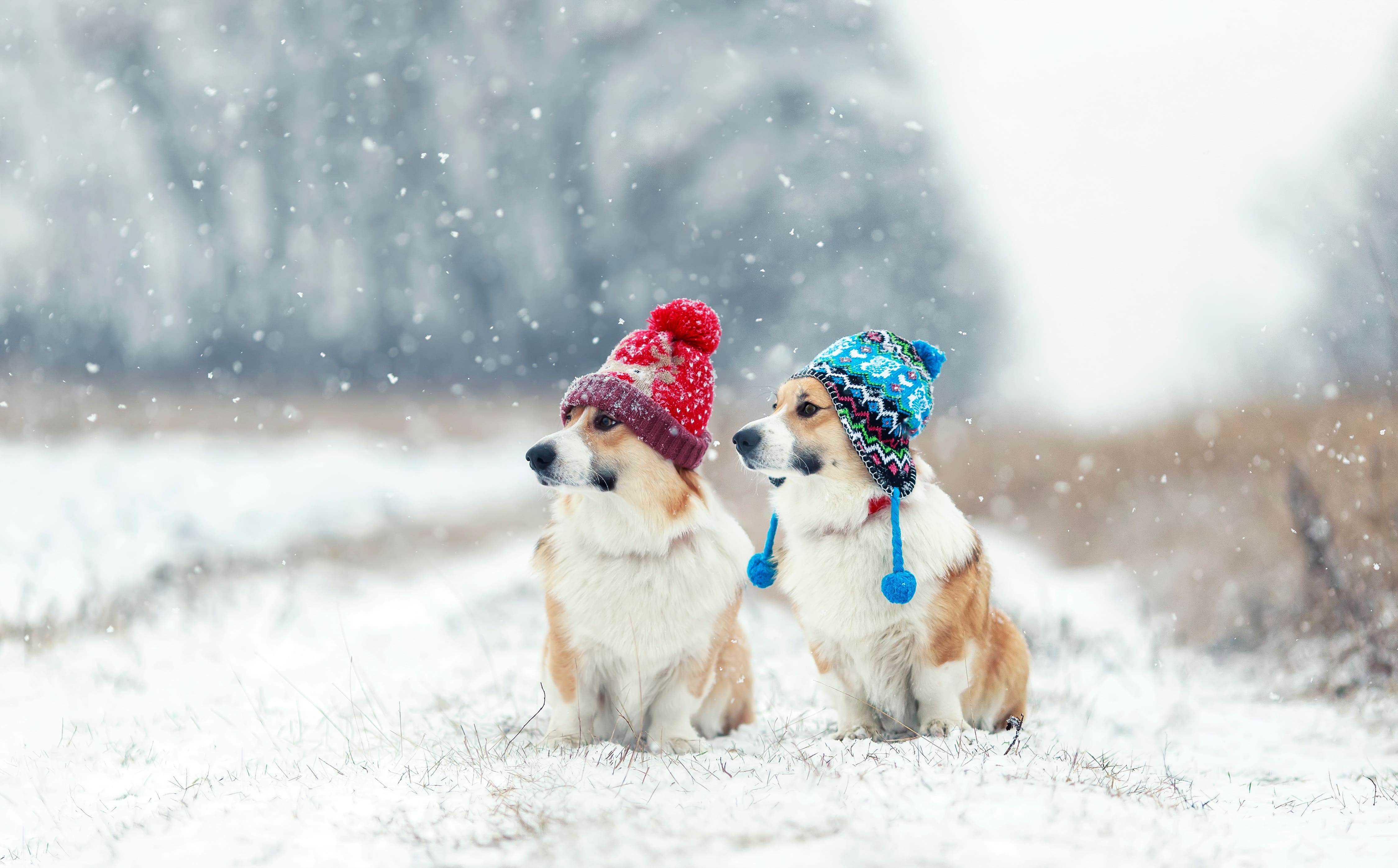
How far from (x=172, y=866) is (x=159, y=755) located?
6.92ft

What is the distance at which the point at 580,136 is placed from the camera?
1161cm

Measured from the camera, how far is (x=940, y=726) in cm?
365

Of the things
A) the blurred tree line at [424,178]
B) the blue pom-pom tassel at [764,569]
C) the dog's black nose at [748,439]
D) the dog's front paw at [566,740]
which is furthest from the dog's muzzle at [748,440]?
the blurred tree line at [424,178]

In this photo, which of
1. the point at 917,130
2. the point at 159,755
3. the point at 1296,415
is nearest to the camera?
the point at 159,755

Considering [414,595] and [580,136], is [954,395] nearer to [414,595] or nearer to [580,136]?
[414,595]

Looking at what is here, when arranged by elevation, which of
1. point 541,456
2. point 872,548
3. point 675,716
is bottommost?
point 675,716

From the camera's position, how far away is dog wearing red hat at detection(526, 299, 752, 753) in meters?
3.58

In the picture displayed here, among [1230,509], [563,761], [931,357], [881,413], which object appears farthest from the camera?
[1230,509]

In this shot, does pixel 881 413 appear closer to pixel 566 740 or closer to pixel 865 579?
pixel 865 579

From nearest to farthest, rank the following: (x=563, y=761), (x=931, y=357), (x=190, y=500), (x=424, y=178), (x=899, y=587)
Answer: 1. (x=563, y=761)
2. (x=899, y=587)
3. (x=931, y=357)
4. (x=190, y=500)
5. (x=424, y=178)

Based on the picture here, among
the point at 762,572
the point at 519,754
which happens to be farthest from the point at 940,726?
the point at 519,754

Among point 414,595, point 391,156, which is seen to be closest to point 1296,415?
point 414,595

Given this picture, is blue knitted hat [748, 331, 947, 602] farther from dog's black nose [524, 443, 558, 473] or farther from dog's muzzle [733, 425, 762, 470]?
dog's black nose [524, 443, 558, 473]

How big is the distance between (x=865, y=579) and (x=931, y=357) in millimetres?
1041
